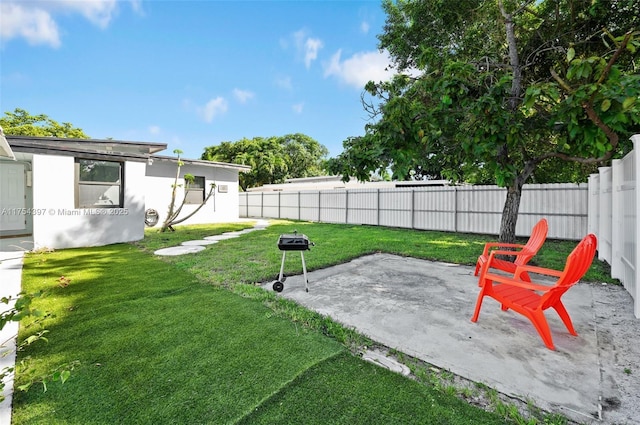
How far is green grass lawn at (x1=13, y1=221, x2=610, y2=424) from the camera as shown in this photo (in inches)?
69.2

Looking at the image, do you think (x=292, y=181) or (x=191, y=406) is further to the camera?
(x=292, y=181)

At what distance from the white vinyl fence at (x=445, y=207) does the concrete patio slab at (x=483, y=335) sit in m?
5.36

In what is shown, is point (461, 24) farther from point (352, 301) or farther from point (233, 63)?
point (233, 63)

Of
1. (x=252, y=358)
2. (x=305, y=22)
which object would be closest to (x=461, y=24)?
(x=305, y=22)

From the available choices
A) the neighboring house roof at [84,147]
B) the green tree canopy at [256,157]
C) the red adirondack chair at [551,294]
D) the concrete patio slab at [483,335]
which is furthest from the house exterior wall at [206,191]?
the red adirondack chair at [551,294]

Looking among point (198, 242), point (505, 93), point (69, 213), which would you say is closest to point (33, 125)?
point (69, 213)

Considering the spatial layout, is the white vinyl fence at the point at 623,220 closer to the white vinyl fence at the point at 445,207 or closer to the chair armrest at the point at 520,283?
the chair armrest at the point at 520,283

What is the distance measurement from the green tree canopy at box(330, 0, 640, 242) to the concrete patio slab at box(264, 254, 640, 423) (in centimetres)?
177

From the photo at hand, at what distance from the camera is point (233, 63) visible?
45.9ft

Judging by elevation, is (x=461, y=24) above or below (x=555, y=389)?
above

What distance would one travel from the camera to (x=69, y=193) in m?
7.40

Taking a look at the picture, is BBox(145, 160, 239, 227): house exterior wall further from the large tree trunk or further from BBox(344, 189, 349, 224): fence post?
the large tree trunk

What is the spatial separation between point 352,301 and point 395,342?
1.11 m

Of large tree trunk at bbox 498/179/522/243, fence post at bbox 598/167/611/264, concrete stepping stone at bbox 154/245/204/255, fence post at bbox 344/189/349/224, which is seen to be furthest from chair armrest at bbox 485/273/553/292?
fence post at bbox 344/189/349/224
